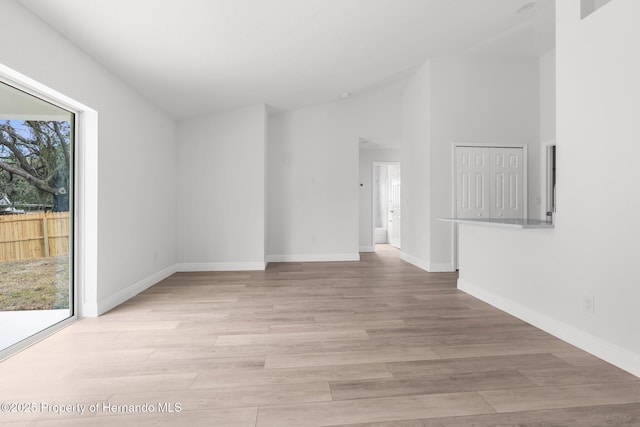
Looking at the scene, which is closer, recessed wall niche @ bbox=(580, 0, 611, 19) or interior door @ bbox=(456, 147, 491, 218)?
recessed wall niche @ bbox=(580, 0, 611, 19)

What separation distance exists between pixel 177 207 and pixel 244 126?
5.67ft

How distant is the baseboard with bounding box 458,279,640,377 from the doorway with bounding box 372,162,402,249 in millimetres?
5340

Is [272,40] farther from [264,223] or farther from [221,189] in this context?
[264,223]

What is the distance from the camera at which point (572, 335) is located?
242cm

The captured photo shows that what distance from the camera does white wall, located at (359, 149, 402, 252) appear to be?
25.4 feet

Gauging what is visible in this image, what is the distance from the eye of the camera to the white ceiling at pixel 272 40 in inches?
99.7

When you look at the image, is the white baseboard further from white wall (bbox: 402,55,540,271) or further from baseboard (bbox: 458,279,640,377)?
white wall (bbox: 402,55,540,271)

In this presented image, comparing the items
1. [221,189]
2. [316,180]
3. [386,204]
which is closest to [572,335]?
[316,180]

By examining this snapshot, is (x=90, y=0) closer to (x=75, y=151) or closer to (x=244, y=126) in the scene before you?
(x=75, y=151)

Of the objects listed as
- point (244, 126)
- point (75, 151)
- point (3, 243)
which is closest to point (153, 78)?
point (75, 151)

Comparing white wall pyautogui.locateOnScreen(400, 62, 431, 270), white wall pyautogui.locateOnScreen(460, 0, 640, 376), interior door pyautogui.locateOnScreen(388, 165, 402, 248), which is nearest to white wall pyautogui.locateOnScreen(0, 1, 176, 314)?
white wall pyautogui.locateOnScreen(460, 0, 640, 376)

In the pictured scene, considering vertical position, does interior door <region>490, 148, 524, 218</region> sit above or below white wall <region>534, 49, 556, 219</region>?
below

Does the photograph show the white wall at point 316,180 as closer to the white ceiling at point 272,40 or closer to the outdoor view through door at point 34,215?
the white ceiling at point 272,40

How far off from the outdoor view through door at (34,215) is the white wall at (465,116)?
184 inches
